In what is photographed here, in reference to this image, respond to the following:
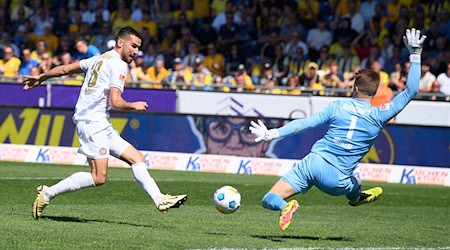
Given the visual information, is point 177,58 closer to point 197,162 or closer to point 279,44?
point 279,44

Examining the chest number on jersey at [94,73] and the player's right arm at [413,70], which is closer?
the player's right arm at [413,70]

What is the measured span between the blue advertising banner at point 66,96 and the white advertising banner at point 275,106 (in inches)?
16.1

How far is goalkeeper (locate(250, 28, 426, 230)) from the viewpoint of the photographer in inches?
392

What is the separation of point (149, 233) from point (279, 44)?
54.2 ft

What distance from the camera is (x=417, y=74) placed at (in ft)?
32.7

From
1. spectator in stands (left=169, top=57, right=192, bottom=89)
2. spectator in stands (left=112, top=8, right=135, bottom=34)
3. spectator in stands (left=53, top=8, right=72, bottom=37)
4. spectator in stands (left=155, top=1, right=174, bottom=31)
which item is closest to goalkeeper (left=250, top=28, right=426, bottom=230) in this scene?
spectator in stands (left=169, top=57, right=192, bottom=89)

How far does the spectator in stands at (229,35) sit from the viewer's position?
89.7 ft

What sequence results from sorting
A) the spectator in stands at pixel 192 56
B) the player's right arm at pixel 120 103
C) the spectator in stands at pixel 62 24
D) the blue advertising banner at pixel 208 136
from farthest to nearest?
the spectator in stands at pixel 62 24 → the spectator in stands at pixel 192 56 → the blue advertising banner at pixel 208 136 → the player's right arm at pixel 120 103

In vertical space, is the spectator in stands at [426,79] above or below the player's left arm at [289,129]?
below

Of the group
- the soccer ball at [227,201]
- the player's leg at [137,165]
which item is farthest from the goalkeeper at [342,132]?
the player's leg at [137,165]

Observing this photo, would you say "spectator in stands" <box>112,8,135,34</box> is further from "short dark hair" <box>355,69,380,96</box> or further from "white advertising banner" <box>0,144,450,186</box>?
"short dark hair" <box>355,69,380,96</box>

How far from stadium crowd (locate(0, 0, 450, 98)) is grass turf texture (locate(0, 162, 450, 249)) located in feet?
24.8

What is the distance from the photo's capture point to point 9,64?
26.9 metres

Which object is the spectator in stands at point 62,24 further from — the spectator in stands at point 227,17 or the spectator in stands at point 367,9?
the spectator in stands at point 367,9
